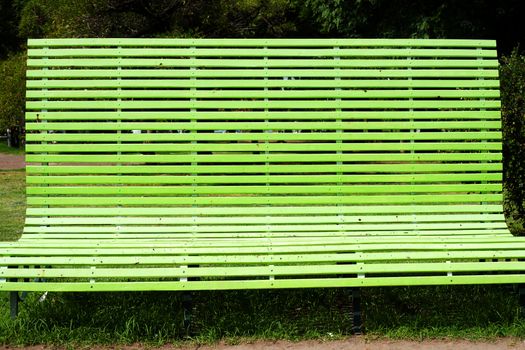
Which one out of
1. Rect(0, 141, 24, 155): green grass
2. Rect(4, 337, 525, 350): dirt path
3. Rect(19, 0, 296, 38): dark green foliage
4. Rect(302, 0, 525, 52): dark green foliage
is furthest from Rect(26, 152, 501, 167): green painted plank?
Rect(0, 141, 24, 155): green grass

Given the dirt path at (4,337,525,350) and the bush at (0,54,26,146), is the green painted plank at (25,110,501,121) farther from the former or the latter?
the bush at (0,54,26,146)

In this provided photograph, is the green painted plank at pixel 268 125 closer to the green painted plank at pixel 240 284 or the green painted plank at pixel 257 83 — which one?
the green painted plank at pixel 257 83

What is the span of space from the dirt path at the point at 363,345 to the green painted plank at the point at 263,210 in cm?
90

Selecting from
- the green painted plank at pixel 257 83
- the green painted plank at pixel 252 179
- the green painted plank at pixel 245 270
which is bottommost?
the green painted plank at pixel 245 270

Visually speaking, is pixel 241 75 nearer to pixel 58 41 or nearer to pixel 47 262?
pixel 58 41

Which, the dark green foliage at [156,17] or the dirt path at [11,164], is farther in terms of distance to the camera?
the dirt path at [11,164]

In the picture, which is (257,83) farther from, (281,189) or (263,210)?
(263,210)

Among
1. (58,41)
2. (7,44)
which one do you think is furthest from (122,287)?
(7,44)

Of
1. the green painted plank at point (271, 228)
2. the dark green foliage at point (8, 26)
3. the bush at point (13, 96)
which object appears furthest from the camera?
the dark green foliage at point (8, 26)

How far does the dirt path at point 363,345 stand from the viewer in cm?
330

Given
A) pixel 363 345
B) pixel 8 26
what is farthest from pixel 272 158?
pixel 8 26

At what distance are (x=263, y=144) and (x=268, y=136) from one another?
6 cm

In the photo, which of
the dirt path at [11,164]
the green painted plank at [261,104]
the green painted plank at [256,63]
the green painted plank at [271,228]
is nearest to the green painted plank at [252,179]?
the green painted plank at [271,228]

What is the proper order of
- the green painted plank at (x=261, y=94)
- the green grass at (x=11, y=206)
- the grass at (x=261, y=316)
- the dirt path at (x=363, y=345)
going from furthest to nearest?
the green grass at (x=11, y=206) → the green painted plank at (x=261, y=94) → the grass at (x=261, y=316) → the dirt path at (x=363, y=345)
